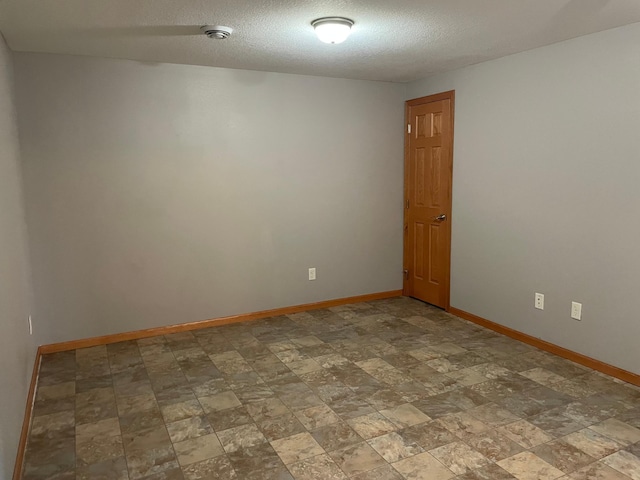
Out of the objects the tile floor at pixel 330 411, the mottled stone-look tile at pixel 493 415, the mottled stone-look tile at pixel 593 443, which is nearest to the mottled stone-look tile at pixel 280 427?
the tile floor at pixel 330 411

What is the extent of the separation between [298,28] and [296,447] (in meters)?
2.47

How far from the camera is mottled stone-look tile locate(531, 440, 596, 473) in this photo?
2266 mm

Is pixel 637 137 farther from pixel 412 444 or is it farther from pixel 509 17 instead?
pixel 412 444

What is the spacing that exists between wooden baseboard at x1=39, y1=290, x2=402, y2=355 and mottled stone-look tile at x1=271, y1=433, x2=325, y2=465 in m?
2.01

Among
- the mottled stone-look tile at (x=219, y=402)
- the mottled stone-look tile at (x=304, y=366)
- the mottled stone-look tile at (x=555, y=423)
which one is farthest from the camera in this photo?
the mottled stone-look tile at (x=304, y=366)

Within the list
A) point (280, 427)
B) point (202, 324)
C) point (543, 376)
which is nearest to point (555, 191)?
point (543, 376)

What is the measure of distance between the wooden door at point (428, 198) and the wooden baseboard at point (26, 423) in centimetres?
351

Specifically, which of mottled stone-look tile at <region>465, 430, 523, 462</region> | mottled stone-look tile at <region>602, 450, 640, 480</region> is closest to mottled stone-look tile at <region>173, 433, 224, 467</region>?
mottled stone-look tile at <region>465, 430, 523, 462</region>

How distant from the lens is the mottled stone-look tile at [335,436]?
2.46m

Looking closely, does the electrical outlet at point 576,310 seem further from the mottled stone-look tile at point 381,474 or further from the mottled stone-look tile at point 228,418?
the mottled stone-look tile at point 228,418

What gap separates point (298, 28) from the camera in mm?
2996

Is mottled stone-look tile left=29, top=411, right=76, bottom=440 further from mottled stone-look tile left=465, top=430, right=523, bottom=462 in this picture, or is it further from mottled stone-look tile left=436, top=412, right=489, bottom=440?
mottled stone-look tile left=465, top=430, right=523, bottom=462

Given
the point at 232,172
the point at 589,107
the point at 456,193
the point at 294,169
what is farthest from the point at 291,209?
the point at 589,107

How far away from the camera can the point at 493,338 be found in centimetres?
396
